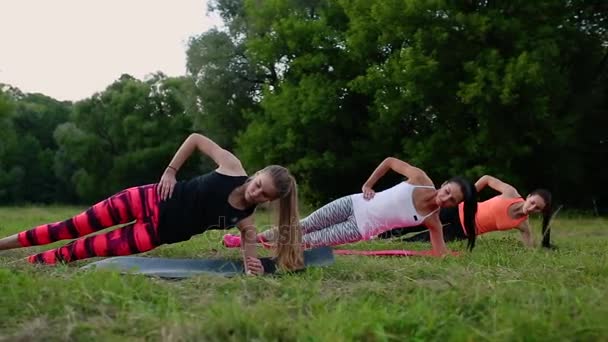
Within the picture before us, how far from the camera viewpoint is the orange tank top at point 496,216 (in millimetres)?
7905

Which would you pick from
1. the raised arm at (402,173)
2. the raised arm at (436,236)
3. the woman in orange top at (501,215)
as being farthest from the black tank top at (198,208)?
the woman in orange top at (501,215)

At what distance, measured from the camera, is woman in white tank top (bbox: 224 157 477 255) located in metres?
6.24

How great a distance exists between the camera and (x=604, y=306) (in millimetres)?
2936

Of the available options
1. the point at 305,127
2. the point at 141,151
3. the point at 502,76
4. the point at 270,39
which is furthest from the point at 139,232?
the point at 141,151

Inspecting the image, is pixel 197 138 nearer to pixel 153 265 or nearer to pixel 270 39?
pixel 153 265

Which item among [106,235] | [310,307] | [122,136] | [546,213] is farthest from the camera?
[122,136]

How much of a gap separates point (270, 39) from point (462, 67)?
351 inches

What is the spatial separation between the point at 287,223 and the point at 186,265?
0.82 m

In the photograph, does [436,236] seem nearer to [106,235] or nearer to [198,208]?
[198,208]

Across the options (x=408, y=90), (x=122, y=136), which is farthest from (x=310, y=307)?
(x=122, y=136)

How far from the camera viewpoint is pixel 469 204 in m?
6.29

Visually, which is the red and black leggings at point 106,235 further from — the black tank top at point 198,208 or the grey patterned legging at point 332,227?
the grey patterned legging at point 332,227

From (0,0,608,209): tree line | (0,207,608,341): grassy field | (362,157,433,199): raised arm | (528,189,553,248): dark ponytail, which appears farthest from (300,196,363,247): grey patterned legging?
(0,0,608,209): tree line

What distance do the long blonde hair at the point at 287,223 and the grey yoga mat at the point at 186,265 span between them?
11 cm
